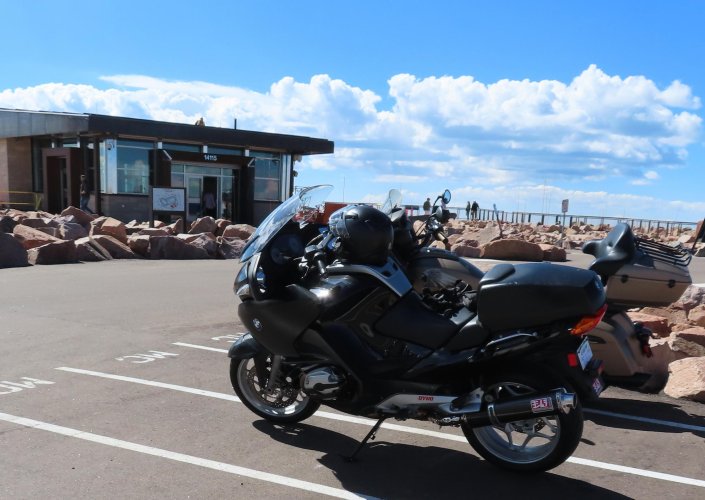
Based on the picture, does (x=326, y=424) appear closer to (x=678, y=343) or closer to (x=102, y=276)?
(x=678, y=343)

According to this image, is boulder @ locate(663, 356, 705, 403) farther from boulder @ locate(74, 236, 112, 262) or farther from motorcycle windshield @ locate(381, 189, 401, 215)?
boulder @ locate(74, 236, 112, 262)

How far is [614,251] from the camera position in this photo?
220 inches

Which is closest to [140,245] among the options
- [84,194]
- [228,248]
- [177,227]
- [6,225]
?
[228,248]

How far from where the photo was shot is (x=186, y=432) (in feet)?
15.8

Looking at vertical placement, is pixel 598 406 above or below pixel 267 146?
below

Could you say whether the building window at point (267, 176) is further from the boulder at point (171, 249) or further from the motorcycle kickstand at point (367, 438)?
the motorcycle kickstand at point (367, 438)

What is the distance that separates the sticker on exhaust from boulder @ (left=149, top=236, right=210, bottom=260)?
606 inches

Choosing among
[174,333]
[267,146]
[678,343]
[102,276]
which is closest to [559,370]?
[678,343]

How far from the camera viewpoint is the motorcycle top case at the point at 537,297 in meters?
3.91

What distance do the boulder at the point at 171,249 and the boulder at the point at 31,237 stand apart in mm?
2387

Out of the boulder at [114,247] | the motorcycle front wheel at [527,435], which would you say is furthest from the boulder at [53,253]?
the motorcycle front wheel at [527,435]

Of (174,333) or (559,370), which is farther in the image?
(174,333)

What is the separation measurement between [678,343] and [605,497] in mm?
3410

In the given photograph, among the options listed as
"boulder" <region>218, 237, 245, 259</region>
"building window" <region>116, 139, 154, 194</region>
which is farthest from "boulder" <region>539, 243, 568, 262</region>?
"building window" <region>116, 139, 154, 194</region>
